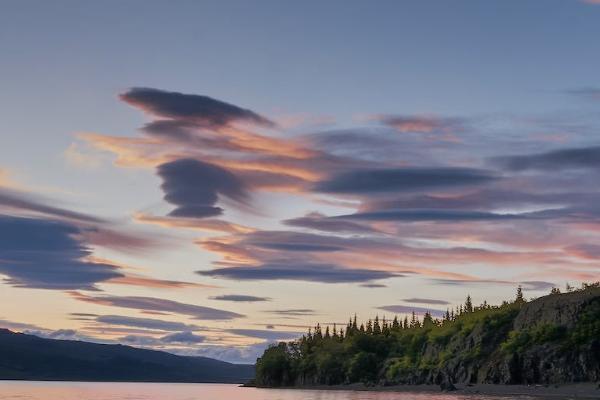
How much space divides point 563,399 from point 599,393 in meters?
32.0

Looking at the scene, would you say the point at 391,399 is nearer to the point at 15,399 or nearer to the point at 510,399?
the point at 510,399

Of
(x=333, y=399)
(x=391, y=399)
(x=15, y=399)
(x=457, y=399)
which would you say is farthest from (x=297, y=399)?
(x=15, y=399)

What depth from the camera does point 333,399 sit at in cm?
19738

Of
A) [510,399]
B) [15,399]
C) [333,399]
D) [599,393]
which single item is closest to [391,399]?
[333,399]

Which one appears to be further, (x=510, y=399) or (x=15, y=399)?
(x=15, y=399)

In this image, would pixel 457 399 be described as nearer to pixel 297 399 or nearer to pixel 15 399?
pixel 297 399

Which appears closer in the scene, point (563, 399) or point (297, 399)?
point (563, 399)

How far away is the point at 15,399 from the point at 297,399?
6500 centimetres

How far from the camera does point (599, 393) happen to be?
655ft

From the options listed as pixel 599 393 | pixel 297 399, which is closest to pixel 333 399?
pixel 297 399

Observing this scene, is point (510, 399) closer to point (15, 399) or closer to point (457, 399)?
point (457, 399)

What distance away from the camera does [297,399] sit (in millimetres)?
199500

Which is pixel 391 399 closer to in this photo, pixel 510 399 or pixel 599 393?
pixel 510 399

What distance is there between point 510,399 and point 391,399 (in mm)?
28275
